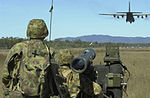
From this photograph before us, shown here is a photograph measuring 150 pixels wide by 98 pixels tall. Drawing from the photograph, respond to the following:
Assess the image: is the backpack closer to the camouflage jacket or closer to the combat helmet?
the camouflage jacket

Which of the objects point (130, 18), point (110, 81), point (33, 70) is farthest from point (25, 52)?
point (130, 18)

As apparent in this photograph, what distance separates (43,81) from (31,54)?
0.43 metres

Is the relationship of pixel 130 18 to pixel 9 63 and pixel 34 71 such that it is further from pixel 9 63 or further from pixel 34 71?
pixel 34 71

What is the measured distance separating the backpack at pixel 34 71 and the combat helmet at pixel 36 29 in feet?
0.34

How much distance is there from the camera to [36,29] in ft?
16.0

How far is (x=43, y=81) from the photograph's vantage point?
473 centimetres

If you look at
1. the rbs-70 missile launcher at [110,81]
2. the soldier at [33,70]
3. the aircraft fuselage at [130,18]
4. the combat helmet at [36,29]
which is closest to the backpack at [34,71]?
the soldier at [33,70]

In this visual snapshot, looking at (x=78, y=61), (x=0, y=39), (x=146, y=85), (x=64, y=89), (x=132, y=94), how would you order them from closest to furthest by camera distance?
1. (x=78, y=61)
2. (x=64, y=89)
3. (x=132, y=94)
4. (x=146, y=85)
5. (x=0, y=39)

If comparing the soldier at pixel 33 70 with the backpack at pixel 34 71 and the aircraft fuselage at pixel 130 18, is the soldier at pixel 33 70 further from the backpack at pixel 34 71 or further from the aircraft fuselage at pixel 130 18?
the aircraft fuselage at pixel 130 18

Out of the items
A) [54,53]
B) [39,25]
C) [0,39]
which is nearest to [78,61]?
[54,53]

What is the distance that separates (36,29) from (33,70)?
606 mm

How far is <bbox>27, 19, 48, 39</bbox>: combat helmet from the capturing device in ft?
16.0

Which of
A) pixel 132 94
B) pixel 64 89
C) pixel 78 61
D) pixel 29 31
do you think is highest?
pixel 29 31

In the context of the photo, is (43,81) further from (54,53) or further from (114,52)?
(114,52)
